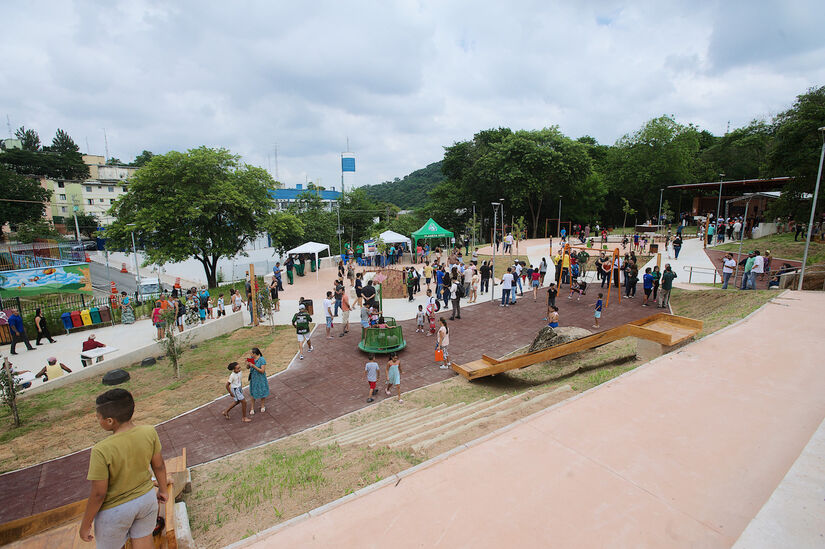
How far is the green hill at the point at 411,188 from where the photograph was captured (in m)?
105

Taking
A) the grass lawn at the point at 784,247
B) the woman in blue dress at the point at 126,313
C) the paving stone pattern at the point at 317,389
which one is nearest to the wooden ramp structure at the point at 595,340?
the paving stone pattern at the point at 317,389

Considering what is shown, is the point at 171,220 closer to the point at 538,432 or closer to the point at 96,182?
the point at 538,432

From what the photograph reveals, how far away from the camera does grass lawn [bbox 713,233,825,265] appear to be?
19.3 m

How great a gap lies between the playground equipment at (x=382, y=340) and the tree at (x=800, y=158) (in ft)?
70.7

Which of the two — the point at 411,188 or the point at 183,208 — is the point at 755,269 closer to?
the point at 183,208

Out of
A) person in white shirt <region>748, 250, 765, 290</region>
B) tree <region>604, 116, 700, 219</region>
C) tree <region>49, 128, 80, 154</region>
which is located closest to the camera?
person in white shirt <region>748, 250, 765, 290</region>

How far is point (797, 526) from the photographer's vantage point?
322 cm

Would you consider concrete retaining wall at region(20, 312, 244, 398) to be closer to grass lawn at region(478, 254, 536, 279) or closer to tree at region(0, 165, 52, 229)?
grass lawn at region(478, 254, 536, 279)

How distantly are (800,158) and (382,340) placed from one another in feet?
75.4

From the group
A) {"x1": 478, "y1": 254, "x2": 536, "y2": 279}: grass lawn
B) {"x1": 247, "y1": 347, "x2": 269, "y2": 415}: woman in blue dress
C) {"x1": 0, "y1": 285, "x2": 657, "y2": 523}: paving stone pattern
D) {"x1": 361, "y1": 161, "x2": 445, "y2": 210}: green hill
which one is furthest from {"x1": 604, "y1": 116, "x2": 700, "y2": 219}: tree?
{"x1": 361, "y1": 161, "x2": 445, "y2": 210}: green hill

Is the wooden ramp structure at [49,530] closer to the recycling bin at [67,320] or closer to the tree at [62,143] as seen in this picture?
the recycling bin at [67,320]

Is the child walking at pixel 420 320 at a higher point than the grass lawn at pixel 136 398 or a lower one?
higher

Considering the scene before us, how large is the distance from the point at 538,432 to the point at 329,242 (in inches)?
1348

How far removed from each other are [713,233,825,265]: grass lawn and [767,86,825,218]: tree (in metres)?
1.72
